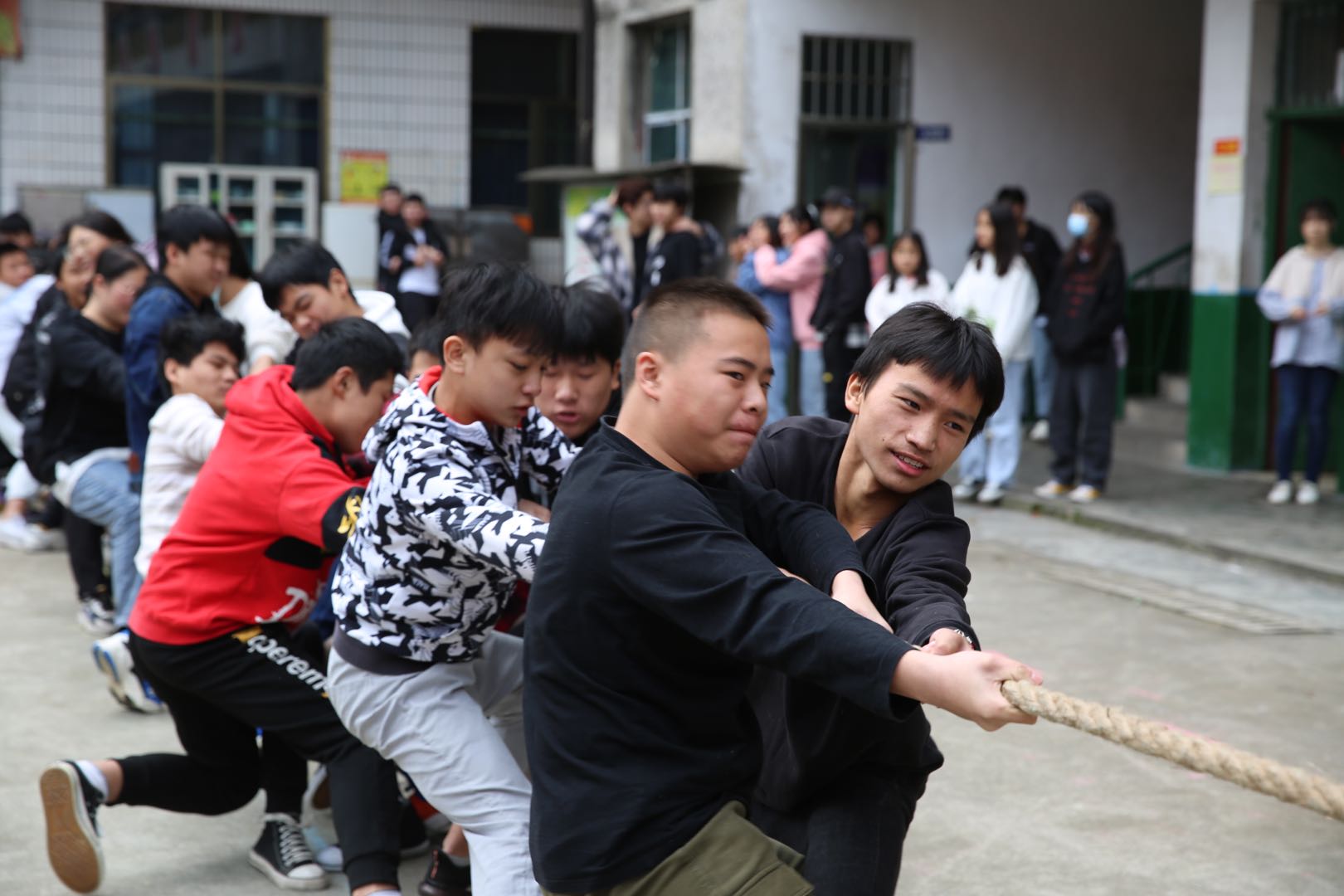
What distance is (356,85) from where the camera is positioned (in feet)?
53.1

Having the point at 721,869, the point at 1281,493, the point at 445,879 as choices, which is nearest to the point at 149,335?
the point at 445,879

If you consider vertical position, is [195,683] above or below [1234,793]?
above

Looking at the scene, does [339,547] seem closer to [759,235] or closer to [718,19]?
[759,235]

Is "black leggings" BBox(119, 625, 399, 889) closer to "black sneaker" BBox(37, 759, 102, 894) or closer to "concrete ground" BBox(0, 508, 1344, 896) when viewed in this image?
"black sneaker" BBox(37, 759, 102, 894)

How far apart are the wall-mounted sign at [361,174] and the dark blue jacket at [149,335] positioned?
1160cm

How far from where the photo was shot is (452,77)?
16.4 meters

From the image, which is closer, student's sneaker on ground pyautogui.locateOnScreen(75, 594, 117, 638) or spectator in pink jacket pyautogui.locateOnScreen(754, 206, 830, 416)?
student's sneaker on ground pyautogui.locateOnScreen(75, 594, 117, 638)

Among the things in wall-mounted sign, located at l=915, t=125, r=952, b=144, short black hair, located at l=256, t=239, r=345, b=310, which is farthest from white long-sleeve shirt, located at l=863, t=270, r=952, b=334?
short black hair, located at l=256, t=239, r=345, b=310

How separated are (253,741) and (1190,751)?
8.39ft

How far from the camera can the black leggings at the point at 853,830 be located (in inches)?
84.9

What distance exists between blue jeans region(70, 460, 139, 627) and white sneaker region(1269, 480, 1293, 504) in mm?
5836

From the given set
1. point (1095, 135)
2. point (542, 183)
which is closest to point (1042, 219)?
point (1095, 135)

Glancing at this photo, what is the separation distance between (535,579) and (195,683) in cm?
155

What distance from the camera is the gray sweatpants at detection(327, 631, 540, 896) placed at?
8.49ft
